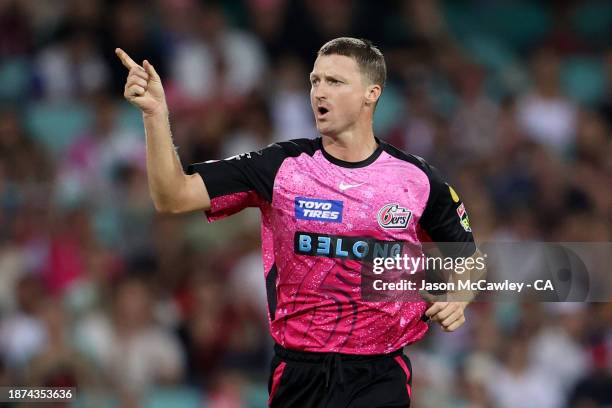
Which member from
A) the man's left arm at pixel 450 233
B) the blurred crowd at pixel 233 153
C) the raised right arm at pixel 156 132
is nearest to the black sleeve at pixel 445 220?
the man's left arm at pixel 450 233

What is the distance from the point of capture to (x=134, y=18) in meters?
12.3

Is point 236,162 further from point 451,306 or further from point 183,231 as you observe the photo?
point 183,231

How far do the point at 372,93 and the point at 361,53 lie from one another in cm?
20

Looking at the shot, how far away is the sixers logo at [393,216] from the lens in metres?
5.62

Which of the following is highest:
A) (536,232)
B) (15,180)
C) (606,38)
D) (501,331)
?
(606,38)

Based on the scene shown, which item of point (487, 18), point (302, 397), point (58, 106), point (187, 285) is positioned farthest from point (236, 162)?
point (487, 18)

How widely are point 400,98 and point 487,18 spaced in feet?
7.71

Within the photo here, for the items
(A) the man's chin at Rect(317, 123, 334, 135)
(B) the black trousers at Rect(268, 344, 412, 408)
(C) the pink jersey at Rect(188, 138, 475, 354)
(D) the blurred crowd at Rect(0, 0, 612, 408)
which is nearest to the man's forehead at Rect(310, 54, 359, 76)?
(A) the man's chin at Rect(317, 123, 334, 135)

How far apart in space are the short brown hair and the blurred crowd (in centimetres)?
374

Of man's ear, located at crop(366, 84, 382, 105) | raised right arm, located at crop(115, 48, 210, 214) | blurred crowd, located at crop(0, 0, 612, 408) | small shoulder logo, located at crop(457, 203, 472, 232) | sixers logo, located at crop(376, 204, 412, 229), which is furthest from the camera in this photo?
blurred crowd, located at crop(0, 0, 612, 408)

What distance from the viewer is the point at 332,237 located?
5566 millimetres

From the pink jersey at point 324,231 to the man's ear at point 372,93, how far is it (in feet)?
0.98

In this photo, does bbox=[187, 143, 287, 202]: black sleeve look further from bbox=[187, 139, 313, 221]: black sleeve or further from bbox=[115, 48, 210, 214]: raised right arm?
bbox=[115, 48, 210, 214]: raised right arm

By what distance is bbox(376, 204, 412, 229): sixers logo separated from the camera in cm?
562
